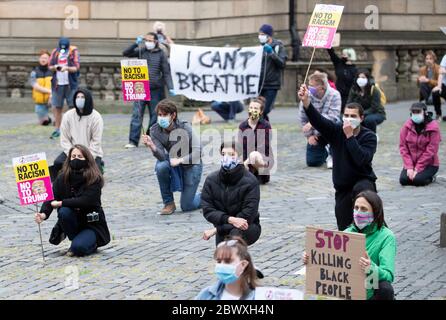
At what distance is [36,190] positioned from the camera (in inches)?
509

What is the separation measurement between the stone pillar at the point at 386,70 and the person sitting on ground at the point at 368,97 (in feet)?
27.7

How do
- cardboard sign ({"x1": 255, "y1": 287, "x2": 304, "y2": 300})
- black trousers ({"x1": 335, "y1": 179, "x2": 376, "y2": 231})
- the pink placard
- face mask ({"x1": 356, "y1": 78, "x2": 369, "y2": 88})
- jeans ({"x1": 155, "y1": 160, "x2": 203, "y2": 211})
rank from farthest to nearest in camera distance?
face mask ({"x1": 356, "y1": 78, "x2": 369, "y2": 88})
jeans ({"x1": 155, "y1": 160, "x2": 203, "y2": 211})
the pink placard
black trousers ({"x1": 335, "y1": 179, "x2": 376, "y2": 231})
cardboard sign ({"x1": 255, "y1": 287, "x2": 304, "y2": 300})

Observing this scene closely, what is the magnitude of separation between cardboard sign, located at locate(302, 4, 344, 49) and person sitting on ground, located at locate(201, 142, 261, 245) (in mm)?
3682

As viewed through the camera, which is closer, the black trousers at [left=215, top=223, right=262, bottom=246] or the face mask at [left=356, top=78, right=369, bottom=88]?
the black trousers at [left=215, top=223, right=262, bottom=246]

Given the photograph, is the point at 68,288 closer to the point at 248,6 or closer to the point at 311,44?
the point at 311,44

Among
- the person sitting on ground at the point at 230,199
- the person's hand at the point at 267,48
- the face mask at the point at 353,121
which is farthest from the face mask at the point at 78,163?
the person's hand at the point at 267,48

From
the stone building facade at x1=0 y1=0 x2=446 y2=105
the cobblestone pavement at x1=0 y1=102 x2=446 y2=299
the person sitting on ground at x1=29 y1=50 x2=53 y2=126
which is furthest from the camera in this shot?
the stone building facade at x1=0 y1=0 x2=446 y2=105

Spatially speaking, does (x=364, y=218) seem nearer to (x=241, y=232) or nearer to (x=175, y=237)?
(x=241, y=232)

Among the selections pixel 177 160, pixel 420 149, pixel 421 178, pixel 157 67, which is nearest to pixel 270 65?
pixel 157 67

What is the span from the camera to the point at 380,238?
33.1ft

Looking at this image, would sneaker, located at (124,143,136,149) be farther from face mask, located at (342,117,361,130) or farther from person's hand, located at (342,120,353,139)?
person's hand, located at (342,120,353,139)

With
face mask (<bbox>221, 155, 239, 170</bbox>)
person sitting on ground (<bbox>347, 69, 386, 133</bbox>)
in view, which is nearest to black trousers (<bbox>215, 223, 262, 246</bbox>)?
face mask (<bbox>221, 155, 239, 170</bbox>)

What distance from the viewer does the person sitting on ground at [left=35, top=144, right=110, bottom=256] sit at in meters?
12.9

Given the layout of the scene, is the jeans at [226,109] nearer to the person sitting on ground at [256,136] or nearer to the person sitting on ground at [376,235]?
the person sitting on ground at [256,136]
